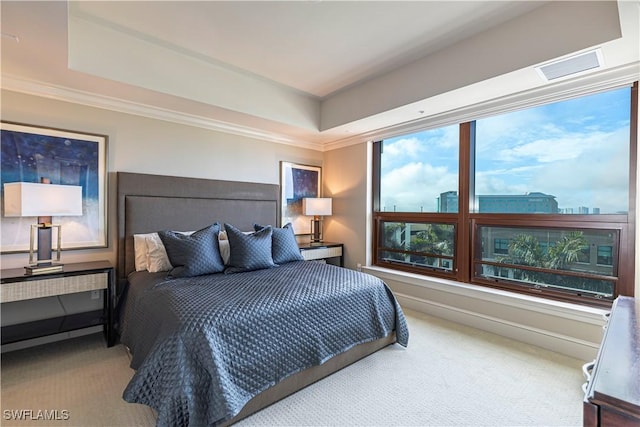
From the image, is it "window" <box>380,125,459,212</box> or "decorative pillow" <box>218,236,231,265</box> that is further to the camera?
"window" <box>380,125,459,212</box>

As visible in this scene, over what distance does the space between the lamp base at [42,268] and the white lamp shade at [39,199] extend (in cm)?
45

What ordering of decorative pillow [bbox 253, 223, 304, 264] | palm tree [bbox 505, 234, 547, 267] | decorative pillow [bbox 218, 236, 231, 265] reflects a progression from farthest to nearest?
decorative pillow [bbox 253, 223, 304, 264] → decorative pillow [bbox 218, 236, 231, 265] → palm tree [bbox 505, 234, 547, 267]

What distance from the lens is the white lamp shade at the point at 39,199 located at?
2359 millimetres

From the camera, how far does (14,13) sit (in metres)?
1.79

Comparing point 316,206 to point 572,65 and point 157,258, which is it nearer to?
point 157,258

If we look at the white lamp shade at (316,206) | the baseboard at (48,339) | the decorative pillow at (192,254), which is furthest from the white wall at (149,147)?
the decorative pillow at (192,254)

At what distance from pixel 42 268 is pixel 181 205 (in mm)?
1351

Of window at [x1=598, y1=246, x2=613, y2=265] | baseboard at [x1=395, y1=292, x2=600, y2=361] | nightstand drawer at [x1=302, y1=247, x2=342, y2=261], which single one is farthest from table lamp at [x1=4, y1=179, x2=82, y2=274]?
window at [x1=598, y1=246, x2=613, y2=265]

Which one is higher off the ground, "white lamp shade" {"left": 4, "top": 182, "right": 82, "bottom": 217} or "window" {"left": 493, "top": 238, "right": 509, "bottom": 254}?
"white lamp shade" {"left": 4, "top": 182, "right": 82, "bottom": 217}

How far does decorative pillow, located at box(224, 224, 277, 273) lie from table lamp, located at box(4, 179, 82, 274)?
1.38 meters

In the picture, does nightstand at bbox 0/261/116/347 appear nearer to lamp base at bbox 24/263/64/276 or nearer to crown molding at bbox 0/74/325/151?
lamp base at bbox 24/263/64/276

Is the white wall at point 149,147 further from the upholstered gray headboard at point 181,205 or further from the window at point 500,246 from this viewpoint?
the window at point 500,246

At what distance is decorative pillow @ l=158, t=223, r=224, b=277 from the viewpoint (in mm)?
2672

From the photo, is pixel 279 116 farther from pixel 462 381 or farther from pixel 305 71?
pixel 462 381
